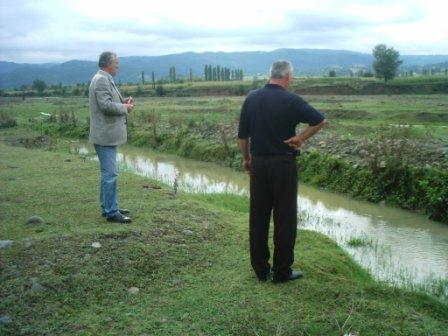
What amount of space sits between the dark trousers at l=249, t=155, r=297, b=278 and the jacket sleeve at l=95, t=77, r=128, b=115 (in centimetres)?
224

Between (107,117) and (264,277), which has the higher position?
(107,117)

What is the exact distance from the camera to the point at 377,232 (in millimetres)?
9547

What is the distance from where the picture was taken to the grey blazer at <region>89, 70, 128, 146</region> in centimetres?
639

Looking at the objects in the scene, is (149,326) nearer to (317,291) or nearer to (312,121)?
(317,291)

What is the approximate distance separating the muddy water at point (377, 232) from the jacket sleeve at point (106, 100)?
4.28m

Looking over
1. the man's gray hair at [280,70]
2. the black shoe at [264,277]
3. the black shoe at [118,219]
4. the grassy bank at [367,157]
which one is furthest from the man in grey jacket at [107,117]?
the grassy bank at [367,157]

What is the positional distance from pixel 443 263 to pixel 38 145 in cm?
1679

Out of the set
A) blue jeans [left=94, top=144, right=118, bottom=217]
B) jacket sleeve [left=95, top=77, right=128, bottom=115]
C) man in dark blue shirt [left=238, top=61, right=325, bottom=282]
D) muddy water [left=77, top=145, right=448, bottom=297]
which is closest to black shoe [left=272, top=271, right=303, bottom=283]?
man in dark blue shirt [left=238, top=61, right=325, bottom=282]

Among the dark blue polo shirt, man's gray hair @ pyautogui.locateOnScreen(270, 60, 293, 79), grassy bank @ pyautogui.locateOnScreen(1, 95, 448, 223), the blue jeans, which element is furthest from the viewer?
grassy bank @ pyautogui.locateOnScreen(1, 95, 448, 223)

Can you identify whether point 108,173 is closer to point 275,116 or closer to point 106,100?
point 106,100

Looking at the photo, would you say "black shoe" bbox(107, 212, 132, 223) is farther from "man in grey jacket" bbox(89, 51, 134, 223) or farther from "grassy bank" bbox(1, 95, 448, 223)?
"grassy bank" bbox(1, 95, 448, 223)

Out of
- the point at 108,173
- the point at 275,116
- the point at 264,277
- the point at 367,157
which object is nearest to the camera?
the point at 275,116

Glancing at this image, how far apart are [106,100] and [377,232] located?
19.6 feet

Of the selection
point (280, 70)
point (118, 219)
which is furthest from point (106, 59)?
point (280, 70)
